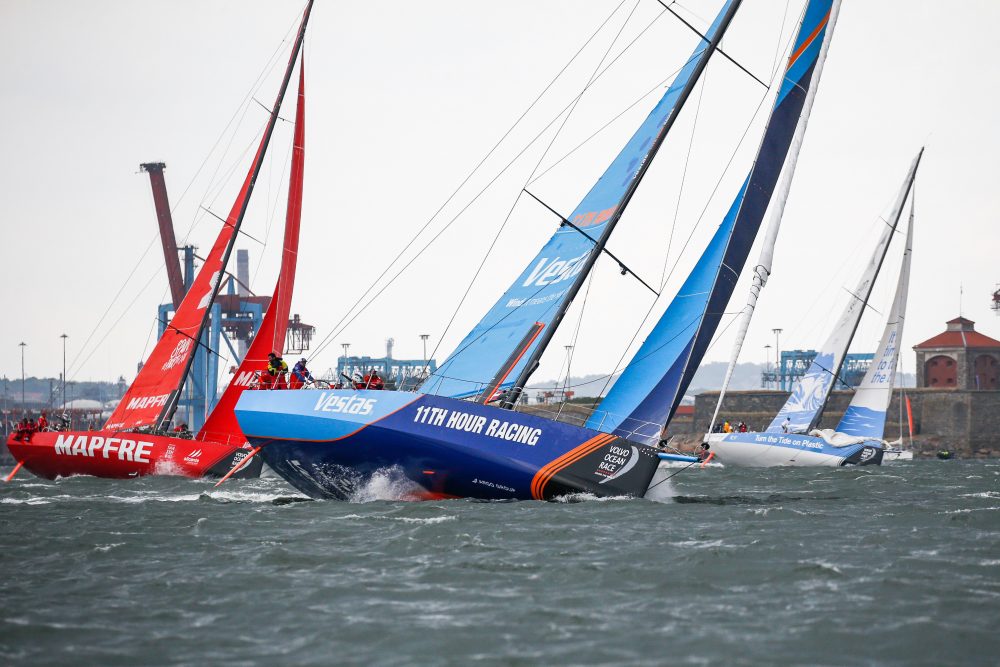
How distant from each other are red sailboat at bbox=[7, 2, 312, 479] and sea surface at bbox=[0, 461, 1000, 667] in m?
7.09

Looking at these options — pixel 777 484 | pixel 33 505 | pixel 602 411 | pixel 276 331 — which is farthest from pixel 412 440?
pixel 777 484

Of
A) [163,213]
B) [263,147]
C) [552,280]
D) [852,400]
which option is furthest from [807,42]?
[163,213]

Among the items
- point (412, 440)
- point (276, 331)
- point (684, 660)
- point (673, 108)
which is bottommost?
point (684, 660)

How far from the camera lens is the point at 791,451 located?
108 ft

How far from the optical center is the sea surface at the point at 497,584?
22.3 feet

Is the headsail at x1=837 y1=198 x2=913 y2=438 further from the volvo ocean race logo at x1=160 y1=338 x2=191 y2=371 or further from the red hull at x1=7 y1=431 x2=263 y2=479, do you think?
the volvo ocean race logo at x1=160 y1=338 x2=191 y2=371

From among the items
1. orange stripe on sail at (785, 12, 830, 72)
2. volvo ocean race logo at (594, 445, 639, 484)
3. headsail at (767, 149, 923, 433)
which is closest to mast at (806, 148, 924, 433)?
headsail at (767, 149, 923, 433)

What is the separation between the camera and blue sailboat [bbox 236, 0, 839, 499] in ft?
44.3

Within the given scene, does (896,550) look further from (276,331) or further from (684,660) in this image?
(276,331)

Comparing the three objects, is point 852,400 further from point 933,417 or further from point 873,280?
point 933,417

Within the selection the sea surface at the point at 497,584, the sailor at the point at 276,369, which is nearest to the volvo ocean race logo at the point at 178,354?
the sailor at the point at 276,369

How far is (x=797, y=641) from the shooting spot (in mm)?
6898

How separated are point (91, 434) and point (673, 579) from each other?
1701 centimetres

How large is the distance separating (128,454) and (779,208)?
1428 cm
